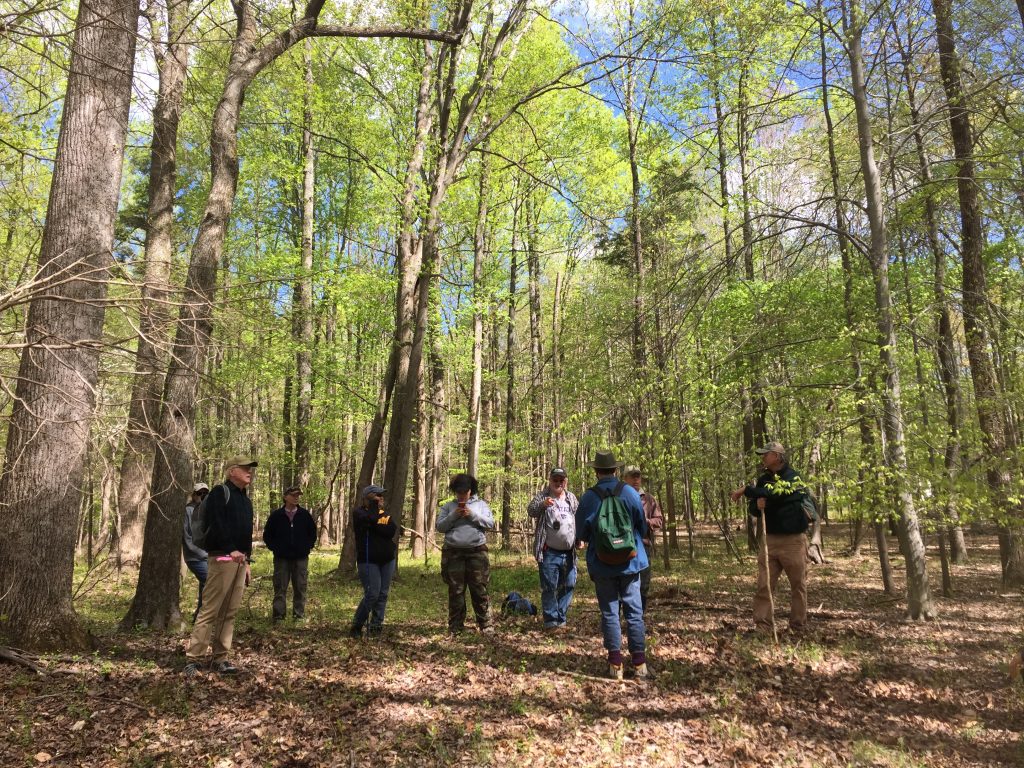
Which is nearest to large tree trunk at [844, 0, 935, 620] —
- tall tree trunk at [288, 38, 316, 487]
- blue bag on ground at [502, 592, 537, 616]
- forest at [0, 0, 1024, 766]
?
forest at [0, 0, 1024, 766]

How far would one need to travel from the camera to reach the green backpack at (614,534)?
5176mm

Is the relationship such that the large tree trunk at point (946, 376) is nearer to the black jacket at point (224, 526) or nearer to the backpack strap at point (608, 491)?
the backpack strap at point (608, 491)

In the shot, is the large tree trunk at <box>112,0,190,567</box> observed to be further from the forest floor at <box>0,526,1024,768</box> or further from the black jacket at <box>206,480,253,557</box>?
the forest floor at <box>0,526,1024,768</box>

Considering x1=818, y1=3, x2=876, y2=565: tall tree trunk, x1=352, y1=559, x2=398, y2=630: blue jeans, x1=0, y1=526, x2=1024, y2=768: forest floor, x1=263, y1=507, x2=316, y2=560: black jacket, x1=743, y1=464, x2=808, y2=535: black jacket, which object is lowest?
x1=0, y1=526, x2=1024, y2=768: forest floor

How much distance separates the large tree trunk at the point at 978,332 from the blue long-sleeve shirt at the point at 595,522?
4917 millimetres

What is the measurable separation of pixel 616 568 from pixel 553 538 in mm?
1623

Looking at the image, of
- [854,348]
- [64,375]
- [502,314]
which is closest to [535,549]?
[64,375]

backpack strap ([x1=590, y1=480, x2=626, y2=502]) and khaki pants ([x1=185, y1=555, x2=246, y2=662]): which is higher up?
backpack strap ([x1=590, y1=480, x2=626, y2=502])

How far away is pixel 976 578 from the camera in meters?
11.5

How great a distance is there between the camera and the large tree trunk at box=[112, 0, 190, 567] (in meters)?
4.20

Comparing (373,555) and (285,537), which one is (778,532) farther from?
(285,537)

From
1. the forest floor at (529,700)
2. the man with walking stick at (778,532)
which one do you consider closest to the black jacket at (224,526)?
the forest floor at (529,700)

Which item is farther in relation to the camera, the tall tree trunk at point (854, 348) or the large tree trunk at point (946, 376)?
the large tree trunk at point (946, 376)

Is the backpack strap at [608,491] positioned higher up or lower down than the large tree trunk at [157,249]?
lower down
